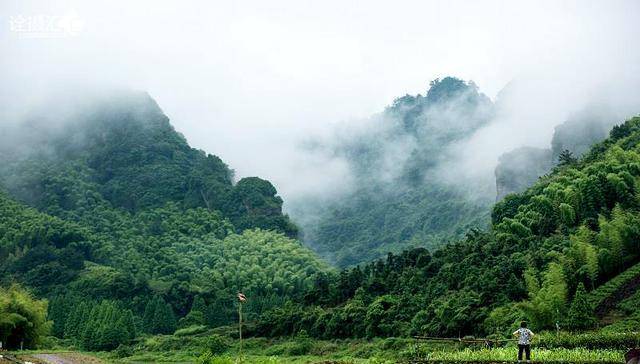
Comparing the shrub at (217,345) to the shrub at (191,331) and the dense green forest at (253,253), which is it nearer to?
the dense green forest at (253,253)

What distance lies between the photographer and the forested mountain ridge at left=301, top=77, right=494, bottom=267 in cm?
12762

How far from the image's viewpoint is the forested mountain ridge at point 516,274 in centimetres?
3288

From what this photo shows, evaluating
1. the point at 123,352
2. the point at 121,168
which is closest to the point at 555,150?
the point at 123,352

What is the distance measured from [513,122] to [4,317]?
410ft

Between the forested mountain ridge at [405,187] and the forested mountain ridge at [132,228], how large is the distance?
30.1m

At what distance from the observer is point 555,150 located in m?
94.9

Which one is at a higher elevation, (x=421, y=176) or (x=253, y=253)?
(x=421, y=176)

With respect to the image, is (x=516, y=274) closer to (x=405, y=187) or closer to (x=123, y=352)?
(x=123, y=352)

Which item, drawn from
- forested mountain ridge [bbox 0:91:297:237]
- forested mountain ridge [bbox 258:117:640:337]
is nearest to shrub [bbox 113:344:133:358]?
forested mountain ridge [bbox 258:117:640:337]

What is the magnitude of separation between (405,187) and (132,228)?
7739 centimetres

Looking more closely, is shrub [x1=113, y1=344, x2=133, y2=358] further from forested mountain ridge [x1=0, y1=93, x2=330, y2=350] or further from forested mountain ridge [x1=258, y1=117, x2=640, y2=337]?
forested mountain ridge [x1=258, y1=117, x2=640, y2=337]

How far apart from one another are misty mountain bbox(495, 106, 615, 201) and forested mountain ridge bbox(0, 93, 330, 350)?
101 feet

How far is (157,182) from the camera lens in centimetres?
11494

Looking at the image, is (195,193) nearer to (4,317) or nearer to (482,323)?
(4,317)
